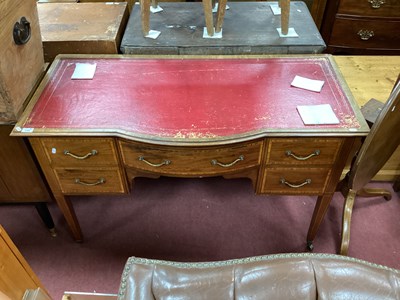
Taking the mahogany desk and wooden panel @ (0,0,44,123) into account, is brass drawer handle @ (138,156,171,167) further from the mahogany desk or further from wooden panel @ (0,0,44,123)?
wooden panel @ (0,0,44,123)

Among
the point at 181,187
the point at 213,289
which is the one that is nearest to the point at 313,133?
the point at 213,289

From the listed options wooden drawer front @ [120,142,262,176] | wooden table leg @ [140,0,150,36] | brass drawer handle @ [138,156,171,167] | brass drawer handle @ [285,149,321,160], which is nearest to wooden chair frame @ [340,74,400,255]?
brass drawer handle @ [285,149,321,160]

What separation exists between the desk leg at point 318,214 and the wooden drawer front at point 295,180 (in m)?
0.07

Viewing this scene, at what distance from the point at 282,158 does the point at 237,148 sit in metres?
0.19

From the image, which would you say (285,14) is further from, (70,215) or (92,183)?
(70,215)

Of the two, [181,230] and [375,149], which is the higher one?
[375,149]

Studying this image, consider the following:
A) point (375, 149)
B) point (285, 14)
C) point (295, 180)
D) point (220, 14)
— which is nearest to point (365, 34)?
point (285, 14)

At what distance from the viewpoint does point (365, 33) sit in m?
2.33

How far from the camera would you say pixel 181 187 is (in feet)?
6.59

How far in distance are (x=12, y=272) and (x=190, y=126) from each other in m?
0.75

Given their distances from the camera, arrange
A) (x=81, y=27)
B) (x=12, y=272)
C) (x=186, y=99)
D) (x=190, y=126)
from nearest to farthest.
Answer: (x=12, y=272), (x=190, y=126), (x=186, y=99), (x=81, y=27)

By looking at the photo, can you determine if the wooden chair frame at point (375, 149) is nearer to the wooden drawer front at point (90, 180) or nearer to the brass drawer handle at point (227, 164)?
the brass drawer handle at point (227, 164)

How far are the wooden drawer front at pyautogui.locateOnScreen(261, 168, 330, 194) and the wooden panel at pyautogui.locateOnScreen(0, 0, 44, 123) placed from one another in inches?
38.1

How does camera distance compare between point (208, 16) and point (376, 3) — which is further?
point (376, 3)
